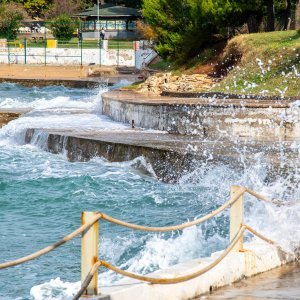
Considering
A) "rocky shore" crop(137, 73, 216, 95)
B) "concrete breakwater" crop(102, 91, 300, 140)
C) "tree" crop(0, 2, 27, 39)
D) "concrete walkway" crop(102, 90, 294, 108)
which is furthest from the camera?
"tree" crop(0, 2, 27, 39)

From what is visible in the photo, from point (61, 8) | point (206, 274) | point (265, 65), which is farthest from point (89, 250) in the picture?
point (61, 8)

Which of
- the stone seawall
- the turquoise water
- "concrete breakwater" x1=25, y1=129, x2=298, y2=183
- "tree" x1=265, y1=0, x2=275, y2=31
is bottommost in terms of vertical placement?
the turquoise water

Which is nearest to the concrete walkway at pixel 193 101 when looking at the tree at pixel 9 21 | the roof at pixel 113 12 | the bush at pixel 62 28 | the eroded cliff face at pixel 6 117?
the eroded cliff face at pixel 6 117

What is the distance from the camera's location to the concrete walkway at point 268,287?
7.93 metres

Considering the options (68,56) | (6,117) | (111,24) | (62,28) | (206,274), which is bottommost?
(6,117)

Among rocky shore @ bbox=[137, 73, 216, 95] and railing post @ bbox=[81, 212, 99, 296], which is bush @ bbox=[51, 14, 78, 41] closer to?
rocky shore @ bbox=[137, 73, 216, 95]

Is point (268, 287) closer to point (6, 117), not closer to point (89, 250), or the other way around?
point (89, 250)

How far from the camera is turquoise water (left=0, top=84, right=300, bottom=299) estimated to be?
10.5 meters

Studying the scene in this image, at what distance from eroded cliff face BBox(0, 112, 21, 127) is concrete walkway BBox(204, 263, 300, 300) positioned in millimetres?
18209

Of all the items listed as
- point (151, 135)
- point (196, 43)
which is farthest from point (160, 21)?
point (151, 135)

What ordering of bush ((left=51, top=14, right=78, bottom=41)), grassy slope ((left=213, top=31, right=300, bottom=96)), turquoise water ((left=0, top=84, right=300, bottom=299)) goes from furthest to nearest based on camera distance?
bush ((left=51, top=14, right=78, bottom=41)), grassy slope ((left=213, top=31, right=300, bottom=96)), turquoise water ((left=0, top=84, right=300, bottom=299))

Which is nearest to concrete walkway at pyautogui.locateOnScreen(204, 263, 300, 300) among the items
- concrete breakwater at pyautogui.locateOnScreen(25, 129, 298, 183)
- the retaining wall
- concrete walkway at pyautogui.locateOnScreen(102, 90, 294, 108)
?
concrete breakwater at pyautogui.locateOnScreen(25, 129, 298, 183)

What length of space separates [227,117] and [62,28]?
50872 mm

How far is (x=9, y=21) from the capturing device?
229 feet
